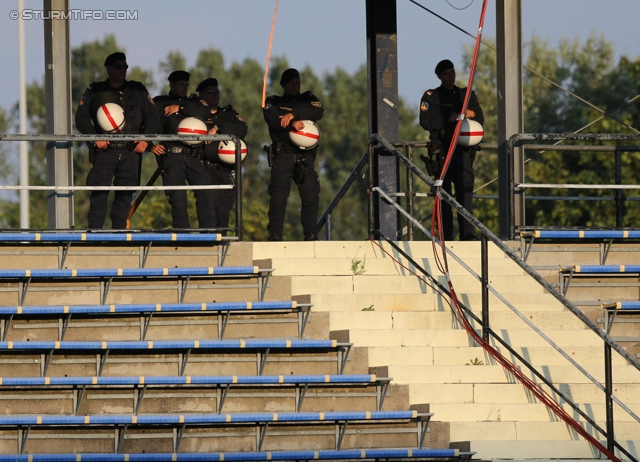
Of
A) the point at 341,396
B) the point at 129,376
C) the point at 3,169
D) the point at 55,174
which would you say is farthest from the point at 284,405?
the point at 3,169

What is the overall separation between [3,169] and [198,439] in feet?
166

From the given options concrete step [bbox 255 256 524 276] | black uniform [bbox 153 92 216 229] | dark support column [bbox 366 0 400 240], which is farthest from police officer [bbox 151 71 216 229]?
dark support column [bbox 366 0 400 240]

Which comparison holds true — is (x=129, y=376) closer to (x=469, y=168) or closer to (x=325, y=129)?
(x=469, y=168)

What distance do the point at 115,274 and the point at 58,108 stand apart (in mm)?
2382

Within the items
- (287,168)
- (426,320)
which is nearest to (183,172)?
(287,168)

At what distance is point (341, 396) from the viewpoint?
9648 millimetres

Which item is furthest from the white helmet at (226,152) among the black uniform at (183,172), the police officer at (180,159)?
the black uniform at (183,172)

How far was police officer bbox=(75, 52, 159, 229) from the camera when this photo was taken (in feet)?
37.2

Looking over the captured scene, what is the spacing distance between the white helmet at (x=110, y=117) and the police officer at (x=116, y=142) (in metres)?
0.05

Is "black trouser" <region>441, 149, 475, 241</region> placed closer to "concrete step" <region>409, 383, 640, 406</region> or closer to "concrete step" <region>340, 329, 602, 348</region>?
"concrete step" <region>340, 329, 602, 348</region>

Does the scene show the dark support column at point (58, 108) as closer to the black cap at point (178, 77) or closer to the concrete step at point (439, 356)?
the black cap at point (178, 77)

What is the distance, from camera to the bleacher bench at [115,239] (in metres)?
10.4

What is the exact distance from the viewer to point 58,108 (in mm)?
11906

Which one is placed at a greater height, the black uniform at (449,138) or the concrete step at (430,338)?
the black uniform at (449,138)
